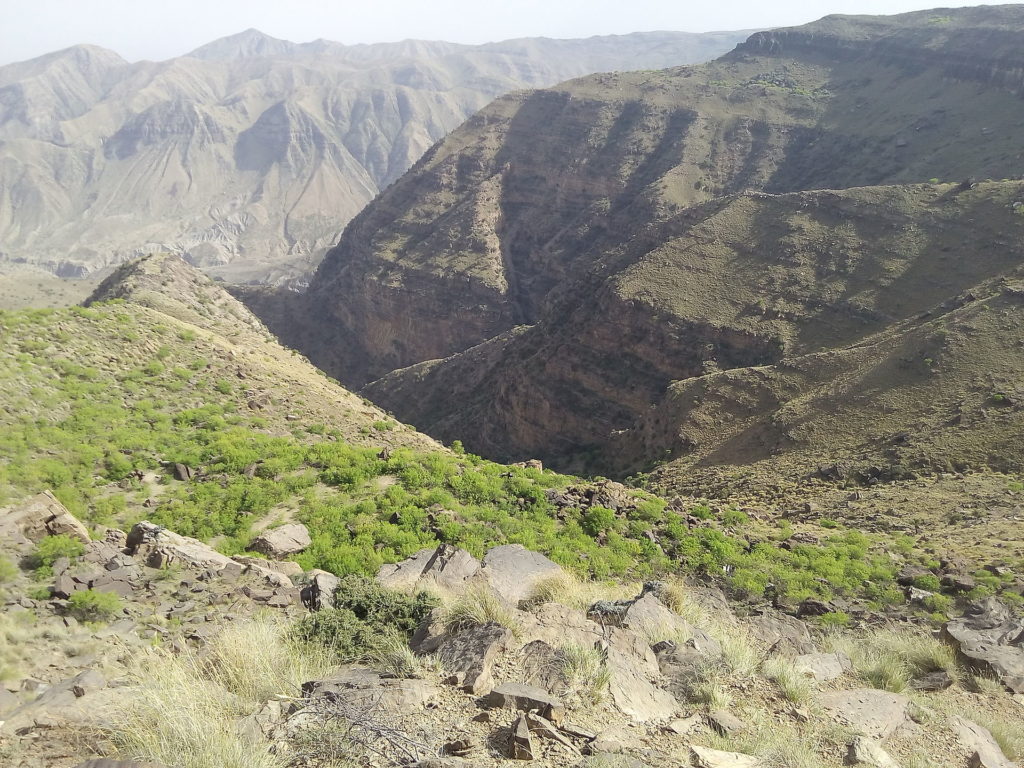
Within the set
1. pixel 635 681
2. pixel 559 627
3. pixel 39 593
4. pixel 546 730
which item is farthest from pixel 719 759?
pixel 39 593

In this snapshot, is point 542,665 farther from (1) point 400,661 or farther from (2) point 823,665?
(2) point 823,665

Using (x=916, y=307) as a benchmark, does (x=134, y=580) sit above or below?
above

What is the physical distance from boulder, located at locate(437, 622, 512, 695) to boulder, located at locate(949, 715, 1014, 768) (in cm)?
559

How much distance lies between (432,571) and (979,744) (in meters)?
7.90

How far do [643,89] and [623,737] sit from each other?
4350 inches

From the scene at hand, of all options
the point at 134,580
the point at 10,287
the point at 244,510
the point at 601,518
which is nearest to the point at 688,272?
the point at 601,518

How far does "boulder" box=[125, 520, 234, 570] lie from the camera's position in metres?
10.8

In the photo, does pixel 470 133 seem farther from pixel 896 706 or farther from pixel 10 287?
pixel 896 706

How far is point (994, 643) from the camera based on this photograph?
10.5 metres

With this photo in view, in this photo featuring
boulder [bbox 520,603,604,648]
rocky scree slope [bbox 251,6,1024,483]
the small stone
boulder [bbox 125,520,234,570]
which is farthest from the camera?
rocky scree slope [bbox 251,6,1024,483]

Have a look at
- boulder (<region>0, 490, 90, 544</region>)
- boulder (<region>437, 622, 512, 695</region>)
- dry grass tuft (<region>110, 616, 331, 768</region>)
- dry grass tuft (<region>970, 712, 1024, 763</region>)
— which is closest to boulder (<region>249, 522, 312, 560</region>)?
boulder (<region>0, 490, 90, 544</region>)

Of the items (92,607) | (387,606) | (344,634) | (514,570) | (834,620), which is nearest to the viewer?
(344,634)

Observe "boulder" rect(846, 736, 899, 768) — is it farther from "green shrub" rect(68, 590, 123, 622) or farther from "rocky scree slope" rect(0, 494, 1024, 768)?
"green shrub" rect(68, 590, 123, 622)

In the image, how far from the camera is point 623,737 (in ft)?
21.4
